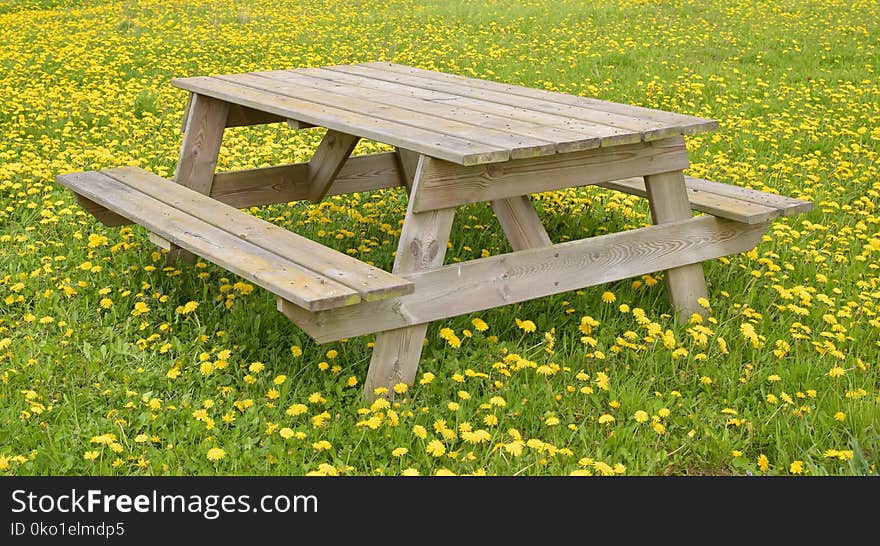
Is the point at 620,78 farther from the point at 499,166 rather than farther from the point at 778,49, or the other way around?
the point at 499,166

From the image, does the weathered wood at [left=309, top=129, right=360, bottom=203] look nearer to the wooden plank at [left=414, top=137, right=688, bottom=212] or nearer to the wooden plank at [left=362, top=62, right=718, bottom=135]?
the wooden plank at [left=362, top=62, right=718, bottom=135]

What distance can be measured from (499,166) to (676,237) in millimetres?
817

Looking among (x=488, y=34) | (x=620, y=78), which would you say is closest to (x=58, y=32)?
Result: (x=488, y=34)

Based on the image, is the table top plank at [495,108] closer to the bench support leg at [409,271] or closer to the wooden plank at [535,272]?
the wooden plank at [535,272]

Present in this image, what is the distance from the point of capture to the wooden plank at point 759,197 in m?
3.63

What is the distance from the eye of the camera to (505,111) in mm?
3549

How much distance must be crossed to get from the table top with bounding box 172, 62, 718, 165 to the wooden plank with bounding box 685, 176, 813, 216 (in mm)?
437

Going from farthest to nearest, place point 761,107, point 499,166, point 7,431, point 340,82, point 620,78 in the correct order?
point 620,78
point 761,107
point 340,82
point 499,166
point 7,431

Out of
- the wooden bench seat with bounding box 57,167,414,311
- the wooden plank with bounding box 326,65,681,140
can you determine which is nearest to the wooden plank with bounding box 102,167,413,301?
the wooden bench seat with bounding box 57,167,414,311

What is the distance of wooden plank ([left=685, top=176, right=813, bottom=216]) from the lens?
363 centimetres

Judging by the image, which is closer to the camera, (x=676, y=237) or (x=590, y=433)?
(x=590, y=433)

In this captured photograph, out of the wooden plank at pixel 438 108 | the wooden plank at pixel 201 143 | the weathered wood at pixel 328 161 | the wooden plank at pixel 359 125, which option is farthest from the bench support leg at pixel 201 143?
the weathered wood at pixel 328 161

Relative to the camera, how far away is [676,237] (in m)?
3.54

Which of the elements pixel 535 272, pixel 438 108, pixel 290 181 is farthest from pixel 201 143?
pixel 535 272
